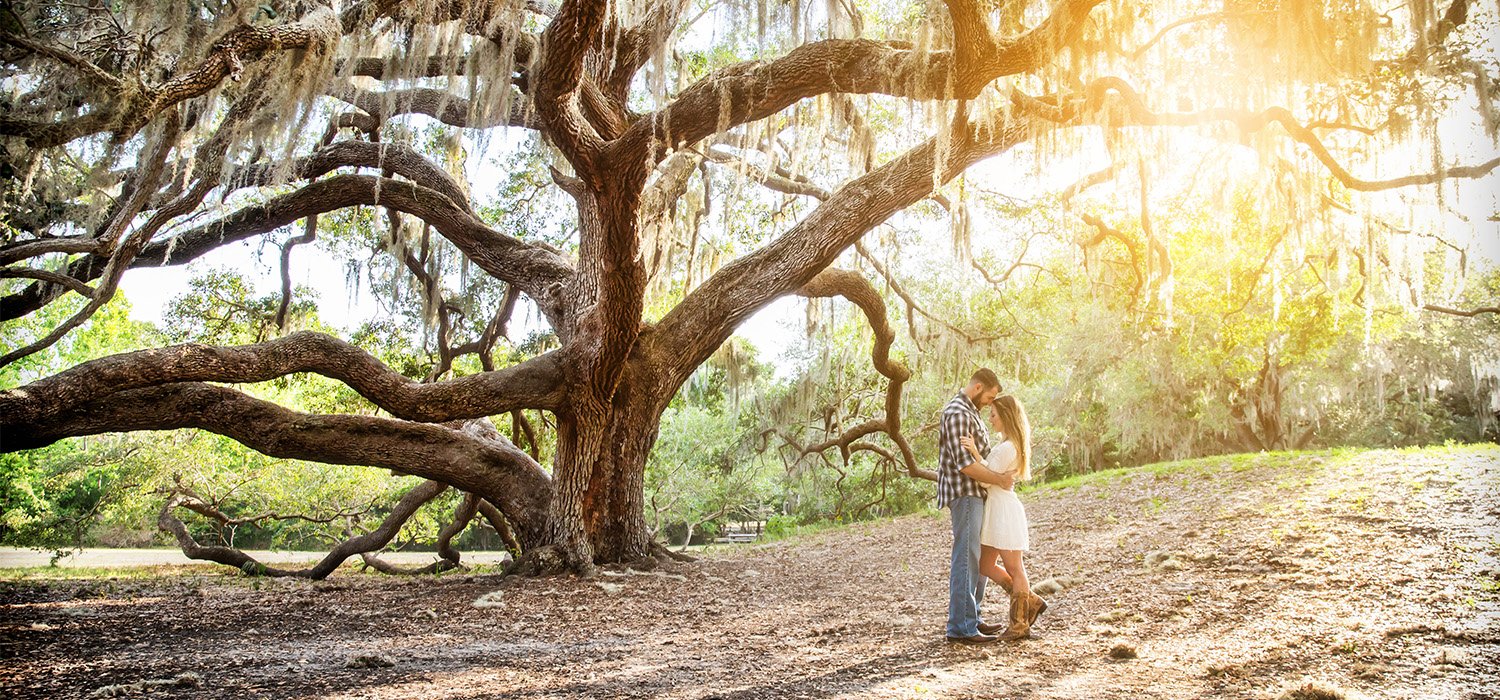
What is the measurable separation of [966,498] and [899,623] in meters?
Result: 1.10

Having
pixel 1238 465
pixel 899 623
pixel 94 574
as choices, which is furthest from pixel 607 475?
pixel 1238 465

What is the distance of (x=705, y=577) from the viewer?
748 cm

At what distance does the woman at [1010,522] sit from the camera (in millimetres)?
4125

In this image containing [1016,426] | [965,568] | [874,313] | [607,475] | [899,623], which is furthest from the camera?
[874,313]

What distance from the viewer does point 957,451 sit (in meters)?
4.22

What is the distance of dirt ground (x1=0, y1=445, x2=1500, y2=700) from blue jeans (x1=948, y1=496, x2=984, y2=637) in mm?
155

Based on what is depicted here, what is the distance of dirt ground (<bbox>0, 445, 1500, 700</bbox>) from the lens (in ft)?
10.5

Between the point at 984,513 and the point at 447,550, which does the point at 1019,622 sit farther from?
the point at 447,550

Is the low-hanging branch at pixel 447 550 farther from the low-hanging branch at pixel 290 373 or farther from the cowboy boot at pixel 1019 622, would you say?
the cowboy boot at pixel 1019 622

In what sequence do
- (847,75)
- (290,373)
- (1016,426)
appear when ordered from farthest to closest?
(290,373) < (847,75) < (1016,426)

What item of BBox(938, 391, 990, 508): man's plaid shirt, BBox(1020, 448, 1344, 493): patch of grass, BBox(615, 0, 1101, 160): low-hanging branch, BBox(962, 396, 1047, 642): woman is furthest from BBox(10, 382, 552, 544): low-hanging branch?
BBox(1020, 448, 1344, 493): patch of grass

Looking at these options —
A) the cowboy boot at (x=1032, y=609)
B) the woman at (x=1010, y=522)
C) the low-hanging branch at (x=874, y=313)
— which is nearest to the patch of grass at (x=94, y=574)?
the low-hanging branch at (x=874, y=313)

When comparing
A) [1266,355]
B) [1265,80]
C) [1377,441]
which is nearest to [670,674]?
[1265,80]

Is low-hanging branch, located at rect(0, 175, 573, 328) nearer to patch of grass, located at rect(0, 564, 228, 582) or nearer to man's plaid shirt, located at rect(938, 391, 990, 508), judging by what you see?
patch of grass, located at rect(0, 564, 228, 582)
